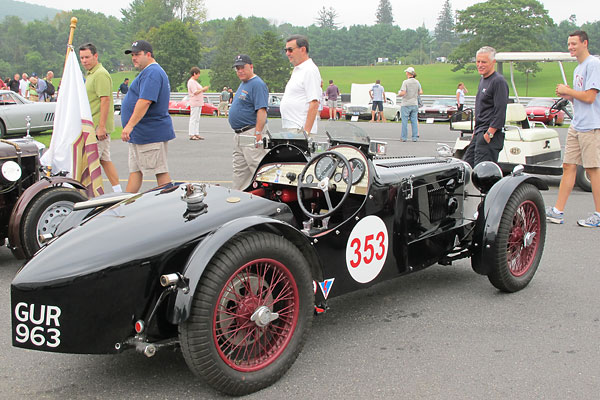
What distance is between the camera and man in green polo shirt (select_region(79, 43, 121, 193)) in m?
6.38

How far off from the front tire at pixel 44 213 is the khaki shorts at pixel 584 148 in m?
5.05

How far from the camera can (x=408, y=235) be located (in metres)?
3.84

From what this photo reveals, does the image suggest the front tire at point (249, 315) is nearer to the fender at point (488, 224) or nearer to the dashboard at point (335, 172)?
the dashboard at point (335, 172)

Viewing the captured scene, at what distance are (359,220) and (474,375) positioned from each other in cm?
108

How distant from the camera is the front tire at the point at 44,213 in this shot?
4.66m

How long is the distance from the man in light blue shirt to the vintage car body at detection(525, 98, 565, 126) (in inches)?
625

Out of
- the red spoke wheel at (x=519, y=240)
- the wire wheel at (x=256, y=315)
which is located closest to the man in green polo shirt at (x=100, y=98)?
the wire wheel at (x=256, y=315)

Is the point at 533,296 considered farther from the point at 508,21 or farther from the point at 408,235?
the point at 508,21

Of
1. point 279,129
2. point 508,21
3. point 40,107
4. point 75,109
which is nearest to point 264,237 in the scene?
point 279,129

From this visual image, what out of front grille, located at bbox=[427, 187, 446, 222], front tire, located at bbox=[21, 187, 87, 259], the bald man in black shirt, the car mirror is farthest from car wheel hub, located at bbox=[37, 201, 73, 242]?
the bald man in black shirt

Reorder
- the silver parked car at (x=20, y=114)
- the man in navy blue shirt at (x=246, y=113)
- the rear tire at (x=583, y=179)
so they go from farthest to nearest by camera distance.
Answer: the silver parked car at (x=20, y=114) < the rear tire at (x=583, y=179) < the man in navy blue shirt at (x=246, y=113)

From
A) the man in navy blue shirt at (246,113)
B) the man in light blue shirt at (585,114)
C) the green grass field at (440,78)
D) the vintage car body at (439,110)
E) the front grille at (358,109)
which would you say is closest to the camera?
the man in light blue shirt at (585,114)

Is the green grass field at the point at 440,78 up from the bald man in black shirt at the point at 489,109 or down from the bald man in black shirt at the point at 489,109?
up

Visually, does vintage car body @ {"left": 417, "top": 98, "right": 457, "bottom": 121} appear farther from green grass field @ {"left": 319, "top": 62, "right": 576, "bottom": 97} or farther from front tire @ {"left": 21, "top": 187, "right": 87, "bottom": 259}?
green grass field @ {"left": 319, "top": 62, "right": 576, "bottom": 97}
